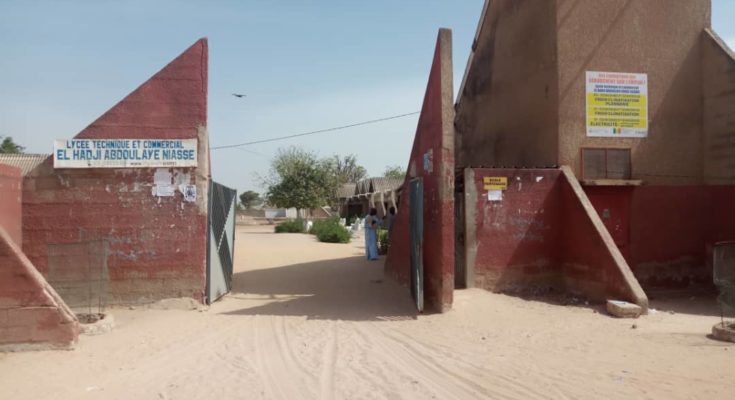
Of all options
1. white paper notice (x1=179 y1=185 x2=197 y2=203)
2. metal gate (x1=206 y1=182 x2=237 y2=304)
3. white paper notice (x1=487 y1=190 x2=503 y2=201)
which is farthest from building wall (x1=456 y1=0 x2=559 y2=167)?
white paper notice (x1=179 y1=185 x2=197 y2=203)

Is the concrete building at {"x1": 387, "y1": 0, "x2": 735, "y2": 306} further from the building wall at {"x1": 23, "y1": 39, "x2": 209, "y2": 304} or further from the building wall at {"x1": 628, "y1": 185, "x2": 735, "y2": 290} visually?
the building wall at {"x1": 23, "y1": 39, "x2": 209, "y2": 304}

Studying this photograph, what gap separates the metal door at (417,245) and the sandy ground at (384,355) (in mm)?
331

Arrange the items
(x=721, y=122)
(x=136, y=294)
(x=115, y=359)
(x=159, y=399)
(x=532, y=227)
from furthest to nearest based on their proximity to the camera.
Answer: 1. (x=721, y=122)
2. (x=532, y=227)
3. (x=136, y=294)
4. (x=115, y=359)
5. (x=159, y=399)

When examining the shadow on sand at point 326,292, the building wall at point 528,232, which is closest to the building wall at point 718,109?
the building wall at point 528,232

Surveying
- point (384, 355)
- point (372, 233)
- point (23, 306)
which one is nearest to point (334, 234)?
point (372, 233)

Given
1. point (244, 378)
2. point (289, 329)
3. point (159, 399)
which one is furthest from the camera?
point (289, 329)

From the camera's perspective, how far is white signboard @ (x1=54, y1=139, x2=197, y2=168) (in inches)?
329

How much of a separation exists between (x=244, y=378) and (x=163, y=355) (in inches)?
57.6

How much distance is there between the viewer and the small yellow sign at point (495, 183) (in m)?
9.84

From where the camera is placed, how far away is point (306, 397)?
15.3ft

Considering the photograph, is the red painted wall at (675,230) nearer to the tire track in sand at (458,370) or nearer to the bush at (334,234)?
the tire track in sand at (458,370)

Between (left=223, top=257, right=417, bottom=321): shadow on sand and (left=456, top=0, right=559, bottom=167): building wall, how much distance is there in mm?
4168

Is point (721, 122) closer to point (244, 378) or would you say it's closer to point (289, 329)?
point (289, 329)

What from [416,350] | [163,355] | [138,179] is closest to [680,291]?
[416,350]
